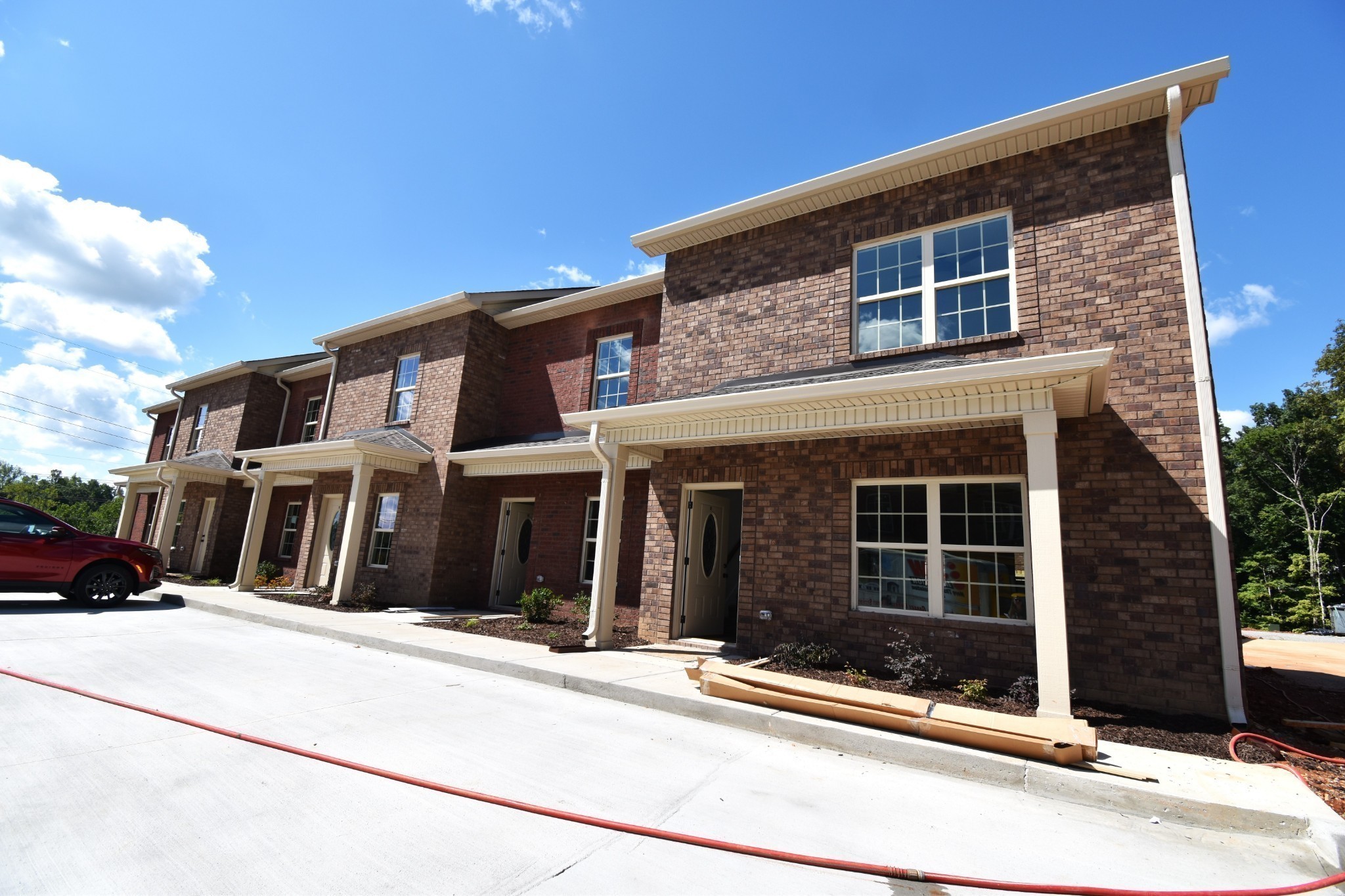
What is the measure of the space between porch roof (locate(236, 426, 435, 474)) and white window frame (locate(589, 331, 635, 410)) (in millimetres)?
3899

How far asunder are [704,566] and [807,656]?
273cm

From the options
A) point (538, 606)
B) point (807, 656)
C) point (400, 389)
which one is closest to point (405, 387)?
point (400, 389)

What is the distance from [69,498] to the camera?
89000mm

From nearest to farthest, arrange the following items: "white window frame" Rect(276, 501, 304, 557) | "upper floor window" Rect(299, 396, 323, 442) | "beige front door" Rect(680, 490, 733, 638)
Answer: "beige front door" Rect(680, 490, 733, 638)
"white window frame" Rect(276, 501, 304, 557)
"upper floor window" Rect(299, 396, 323, 442)

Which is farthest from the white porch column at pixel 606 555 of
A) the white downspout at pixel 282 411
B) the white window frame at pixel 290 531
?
the white downspout at pixel 282 411

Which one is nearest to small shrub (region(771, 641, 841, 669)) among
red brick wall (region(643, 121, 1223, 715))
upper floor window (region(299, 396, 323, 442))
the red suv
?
red brick wall (region(643, 121, 1223, 715))

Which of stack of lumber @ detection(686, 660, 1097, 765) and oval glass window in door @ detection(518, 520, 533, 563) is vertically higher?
oval glass window in door @ detection(518, 520, 533, 563)

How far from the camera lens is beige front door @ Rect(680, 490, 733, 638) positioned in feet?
30.0

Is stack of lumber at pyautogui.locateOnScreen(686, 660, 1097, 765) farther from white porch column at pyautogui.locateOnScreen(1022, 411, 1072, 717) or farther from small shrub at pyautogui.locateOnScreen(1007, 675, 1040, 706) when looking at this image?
small shrub at pyautogui.locateOnScreen(1007, 675, 1040, 706)

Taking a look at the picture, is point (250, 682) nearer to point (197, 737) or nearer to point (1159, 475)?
point (197, 737)

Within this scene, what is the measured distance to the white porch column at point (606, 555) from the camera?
841 cm

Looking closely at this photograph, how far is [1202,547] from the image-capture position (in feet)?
18.4

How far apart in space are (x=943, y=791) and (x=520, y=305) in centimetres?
1251

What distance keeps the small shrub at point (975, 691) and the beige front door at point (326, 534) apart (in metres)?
14.4
